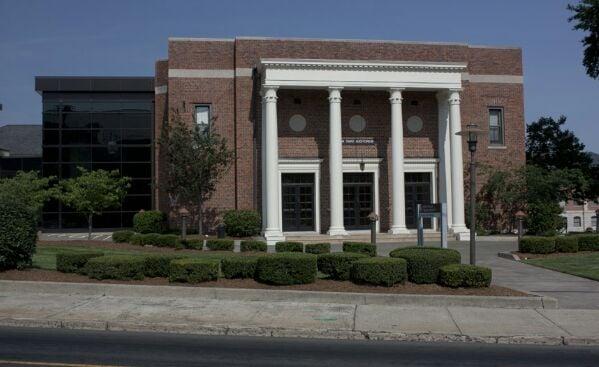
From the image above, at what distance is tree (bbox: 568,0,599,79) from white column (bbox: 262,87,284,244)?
1960cm

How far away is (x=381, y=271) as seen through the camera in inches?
560

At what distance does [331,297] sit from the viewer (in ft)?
44.9

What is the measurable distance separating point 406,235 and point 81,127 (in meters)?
24.7

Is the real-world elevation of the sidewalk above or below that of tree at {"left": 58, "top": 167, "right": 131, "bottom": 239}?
below

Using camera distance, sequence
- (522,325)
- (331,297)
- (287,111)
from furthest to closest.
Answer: (287,111), (331,297), (522,325)

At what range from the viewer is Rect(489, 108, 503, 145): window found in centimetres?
3512

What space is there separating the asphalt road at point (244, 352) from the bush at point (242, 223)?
19.6 m

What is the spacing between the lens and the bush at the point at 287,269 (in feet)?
47.6

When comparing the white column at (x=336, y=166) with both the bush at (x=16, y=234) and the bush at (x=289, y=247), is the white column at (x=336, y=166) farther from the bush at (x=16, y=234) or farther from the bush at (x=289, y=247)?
the bush at (x=16, y=234)

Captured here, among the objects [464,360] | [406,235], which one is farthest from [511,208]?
[464,360]

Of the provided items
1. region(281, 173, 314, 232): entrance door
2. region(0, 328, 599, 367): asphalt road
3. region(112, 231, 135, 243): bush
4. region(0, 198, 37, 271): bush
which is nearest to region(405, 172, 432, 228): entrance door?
region(281, 173, 314, 232): entrance door

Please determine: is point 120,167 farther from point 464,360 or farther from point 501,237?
point 464,360

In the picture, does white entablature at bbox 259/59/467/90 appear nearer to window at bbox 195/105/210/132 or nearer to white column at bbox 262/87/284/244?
white column at bbox 262/87/284/244

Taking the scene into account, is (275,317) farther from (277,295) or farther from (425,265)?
(425,265)
